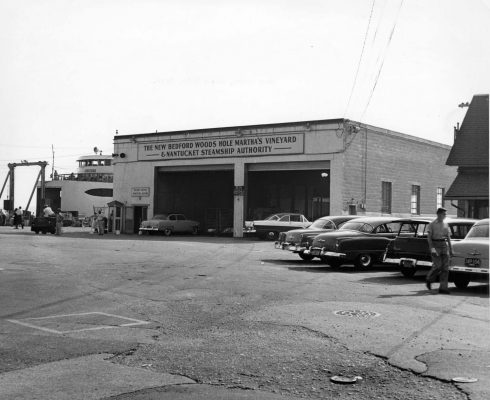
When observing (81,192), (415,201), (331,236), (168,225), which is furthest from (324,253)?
(81,192)

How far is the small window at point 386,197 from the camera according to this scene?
1479 inches

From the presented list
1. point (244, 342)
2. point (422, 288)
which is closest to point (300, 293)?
point (422, 288)

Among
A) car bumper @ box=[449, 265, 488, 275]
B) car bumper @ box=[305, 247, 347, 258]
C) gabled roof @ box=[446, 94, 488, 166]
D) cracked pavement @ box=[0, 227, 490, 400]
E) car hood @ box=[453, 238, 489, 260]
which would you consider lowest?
cracked pavement @ box=[0, 227, 490, 400]

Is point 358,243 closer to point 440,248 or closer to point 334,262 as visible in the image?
point 334,262

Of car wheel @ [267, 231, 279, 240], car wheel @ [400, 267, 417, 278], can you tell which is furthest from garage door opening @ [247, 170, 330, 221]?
car wheel @ [400, 267, 417, 278]

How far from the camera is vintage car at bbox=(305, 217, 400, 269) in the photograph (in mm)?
16703

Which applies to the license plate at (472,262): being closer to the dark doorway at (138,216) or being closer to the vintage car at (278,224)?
the vintage car at (278,224)

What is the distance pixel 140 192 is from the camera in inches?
1704

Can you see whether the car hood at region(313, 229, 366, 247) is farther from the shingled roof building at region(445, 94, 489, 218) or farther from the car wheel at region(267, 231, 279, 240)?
the car wheel at region(267, 231, 279, 240)

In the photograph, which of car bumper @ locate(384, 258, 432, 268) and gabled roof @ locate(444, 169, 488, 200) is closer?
car bumper @ locate(384, 258, 432, 268)

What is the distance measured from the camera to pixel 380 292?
1207cm

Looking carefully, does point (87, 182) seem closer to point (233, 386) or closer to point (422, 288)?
point (422, 288)

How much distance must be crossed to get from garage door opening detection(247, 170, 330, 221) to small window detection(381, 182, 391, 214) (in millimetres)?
5657

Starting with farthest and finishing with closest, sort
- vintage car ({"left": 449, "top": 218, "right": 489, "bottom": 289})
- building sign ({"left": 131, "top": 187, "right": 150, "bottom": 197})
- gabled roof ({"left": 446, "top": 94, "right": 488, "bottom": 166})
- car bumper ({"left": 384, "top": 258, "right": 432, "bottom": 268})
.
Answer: building sign ({"left": 131, "top": 187, "right": 150, "bottom": 197}), gabled roof ({"left": 446, "top": 94, "right": 488, "bottom": 166}), car bumper ({"left": 384, "top": 258, "right": 432, "bottom": 268}), vintage car ({"left": 449, "top": 218, "right": 489, "bottom": 289})
